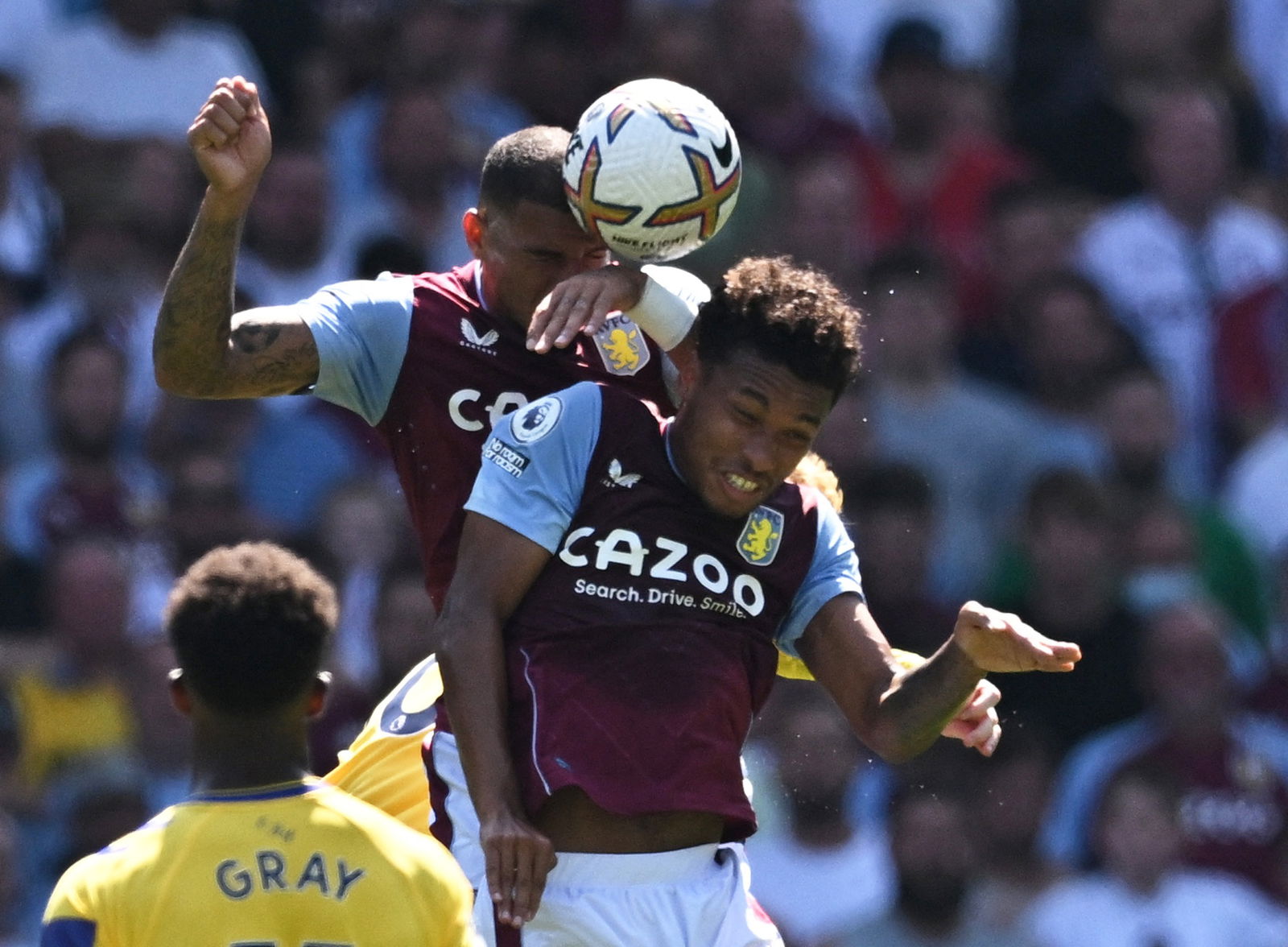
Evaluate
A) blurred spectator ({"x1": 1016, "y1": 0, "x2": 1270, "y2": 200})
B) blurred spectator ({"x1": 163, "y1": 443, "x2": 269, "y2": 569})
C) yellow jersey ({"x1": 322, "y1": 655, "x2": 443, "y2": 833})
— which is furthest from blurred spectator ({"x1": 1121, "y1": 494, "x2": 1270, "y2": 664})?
yellow jersey ({"x1": 322, "y1": 655, "x2": 443, "y2": 833})

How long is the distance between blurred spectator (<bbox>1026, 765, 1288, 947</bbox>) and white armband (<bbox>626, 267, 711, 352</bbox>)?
494cm

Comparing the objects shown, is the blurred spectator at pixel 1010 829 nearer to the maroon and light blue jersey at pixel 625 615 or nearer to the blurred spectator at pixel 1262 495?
the blurred spectator at pixel 1262 495

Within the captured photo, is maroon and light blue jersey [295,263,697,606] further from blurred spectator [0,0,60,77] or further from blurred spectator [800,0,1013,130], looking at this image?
blurred spectator [800,0,1013,130]

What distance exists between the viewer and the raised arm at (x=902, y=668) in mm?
4801

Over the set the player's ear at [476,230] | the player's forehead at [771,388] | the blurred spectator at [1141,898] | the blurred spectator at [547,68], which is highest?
the player's ear at [476,230]

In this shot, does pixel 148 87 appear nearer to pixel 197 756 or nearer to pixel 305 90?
pixel 305 90

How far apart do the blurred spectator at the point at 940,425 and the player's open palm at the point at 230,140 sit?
5.48 metres

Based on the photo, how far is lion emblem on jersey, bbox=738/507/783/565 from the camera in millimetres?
5145

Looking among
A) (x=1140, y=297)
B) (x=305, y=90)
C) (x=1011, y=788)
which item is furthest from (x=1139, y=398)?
(x=305, y=90)

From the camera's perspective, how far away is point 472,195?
10742mm

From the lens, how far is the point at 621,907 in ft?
16.2

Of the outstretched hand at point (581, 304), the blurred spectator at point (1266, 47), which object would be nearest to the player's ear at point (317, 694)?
the outstretched hand at point (581, 304)

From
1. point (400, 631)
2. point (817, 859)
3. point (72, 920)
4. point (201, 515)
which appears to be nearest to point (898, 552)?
point (817, 859)

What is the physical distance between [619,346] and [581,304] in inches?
21.1
